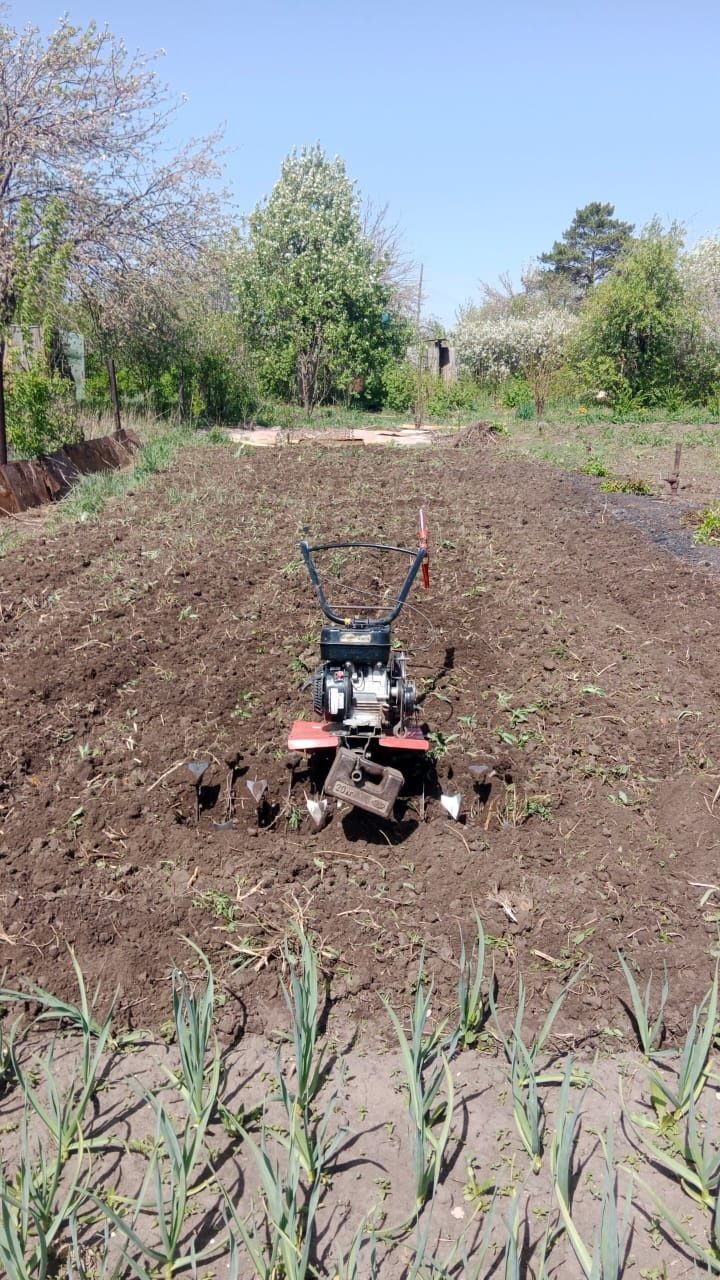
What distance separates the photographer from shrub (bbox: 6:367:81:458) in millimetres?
10766

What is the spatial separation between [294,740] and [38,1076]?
1422 millimetres

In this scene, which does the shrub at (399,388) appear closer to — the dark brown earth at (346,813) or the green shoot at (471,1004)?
the dark brown earth at (346,813)

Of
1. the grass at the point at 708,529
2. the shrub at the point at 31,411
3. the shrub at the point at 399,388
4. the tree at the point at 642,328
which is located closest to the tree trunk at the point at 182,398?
the shrub at the point at 31,411

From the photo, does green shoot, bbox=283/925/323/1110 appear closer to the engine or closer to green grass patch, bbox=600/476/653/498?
the engine

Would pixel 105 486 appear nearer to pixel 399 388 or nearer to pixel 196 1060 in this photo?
pixel 196 1060

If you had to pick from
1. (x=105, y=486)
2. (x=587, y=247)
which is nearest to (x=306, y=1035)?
(x=105, y=486)

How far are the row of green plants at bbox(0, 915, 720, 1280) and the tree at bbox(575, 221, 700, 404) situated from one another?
76.3ft

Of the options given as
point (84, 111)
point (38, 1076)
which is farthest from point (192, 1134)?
point (84, 111)

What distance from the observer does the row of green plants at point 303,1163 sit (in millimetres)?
1906

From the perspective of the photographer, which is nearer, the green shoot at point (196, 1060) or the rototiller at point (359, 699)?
the green shoot at point (196, 1060)

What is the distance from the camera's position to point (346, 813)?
373cm

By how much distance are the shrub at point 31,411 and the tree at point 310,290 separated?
36.6 feet

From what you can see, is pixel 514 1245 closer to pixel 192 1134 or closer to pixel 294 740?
pixel 192 1134

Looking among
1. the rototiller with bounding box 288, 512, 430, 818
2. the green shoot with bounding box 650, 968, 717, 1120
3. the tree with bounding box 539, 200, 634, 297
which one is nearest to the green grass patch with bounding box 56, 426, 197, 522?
the rototiller with bounding box 288, 512, 430, 818
